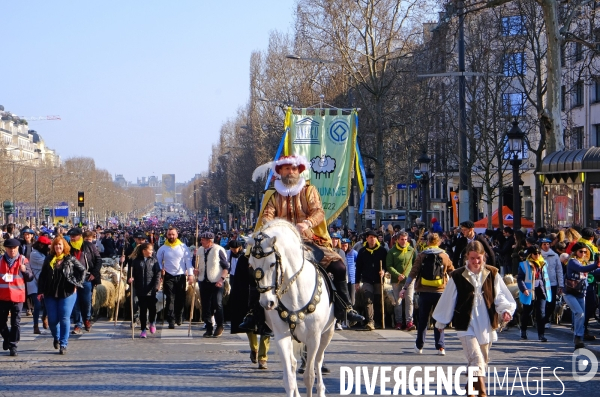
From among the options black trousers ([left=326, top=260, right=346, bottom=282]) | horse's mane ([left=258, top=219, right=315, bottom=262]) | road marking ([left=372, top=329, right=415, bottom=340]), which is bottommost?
road marking ([left=372, top=329, right=415, bottom=340])

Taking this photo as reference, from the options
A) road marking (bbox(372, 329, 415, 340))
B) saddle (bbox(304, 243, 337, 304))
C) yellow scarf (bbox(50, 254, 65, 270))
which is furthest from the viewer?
road marking (bbox(372, 329, 415, 340))

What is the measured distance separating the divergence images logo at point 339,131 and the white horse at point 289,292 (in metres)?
12.2

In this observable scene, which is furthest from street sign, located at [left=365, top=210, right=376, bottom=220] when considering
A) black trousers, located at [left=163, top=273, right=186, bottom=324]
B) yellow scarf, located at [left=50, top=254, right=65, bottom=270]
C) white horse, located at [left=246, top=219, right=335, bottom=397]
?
white horse, located at [left=246, top=219, right=335, bottom=397]

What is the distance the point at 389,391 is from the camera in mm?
11492

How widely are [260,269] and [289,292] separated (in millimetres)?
526

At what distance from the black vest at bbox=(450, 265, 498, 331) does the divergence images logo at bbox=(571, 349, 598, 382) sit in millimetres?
2703

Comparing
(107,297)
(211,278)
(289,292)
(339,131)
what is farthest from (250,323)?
(339,131)

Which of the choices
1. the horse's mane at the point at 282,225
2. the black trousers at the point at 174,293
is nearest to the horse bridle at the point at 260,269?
the horse's mane at the point at 282,225

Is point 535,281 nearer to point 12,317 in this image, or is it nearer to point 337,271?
point 337,271

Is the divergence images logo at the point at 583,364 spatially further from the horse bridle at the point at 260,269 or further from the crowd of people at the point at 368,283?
the horse bridle at the point at 260,269

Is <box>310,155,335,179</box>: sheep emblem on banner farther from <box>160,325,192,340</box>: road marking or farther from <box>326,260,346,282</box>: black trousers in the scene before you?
<box>326,260,346,282</box>: black trousers

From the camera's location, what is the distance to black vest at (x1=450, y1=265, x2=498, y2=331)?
1022 cm

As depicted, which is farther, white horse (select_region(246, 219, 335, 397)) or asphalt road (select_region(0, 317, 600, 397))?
asphalt road (select_region(0, 317, 600, 397))

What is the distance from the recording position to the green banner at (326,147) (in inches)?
840
